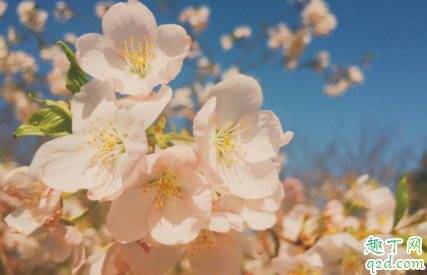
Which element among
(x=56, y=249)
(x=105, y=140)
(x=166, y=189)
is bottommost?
(x=56, y=249)

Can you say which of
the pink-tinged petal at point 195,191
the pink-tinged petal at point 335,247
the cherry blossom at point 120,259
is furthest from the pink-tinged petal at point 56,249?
the pink-tinged petal at point 335,247

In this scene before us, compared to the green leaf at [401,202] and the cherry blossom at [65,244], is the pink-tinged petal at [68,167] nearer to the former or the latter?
the cherry blossom at [65,244]

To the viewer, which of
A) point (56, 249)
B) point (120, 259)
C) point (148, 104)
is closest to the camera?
point (148, 104)

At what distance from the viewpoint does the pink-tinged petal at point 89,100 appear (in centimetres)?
69

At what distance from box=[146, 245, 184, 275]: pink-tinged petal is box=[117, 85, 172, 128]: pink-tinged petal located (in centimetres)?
32

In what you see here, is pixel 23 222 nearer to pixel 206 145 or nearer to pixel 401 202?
pixel 206 145

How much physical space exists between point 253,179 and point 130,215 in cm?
32

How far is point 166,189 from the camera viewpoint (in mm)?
710

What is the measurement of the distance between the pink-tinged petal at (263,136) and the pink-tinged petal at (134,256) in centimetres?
36

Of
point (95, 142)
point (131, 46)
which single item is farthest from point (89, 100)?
point (131, 46)

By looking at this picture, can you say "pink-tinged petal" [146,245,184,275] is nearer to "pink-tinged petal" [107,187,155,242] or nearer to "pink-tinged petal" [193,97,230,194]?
"pink-tinged petal" [107,187,155,242]

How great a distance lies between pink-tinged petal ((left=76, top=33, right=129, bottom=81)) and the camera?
2.43ft

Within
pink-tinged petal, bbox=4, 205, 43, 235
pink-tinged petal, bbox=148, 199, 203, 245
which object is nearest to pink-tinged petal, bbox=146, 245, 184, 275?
pink-tinged petal, bbox=148, 199, 203, 245

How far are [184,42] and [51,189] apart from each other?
505mm
